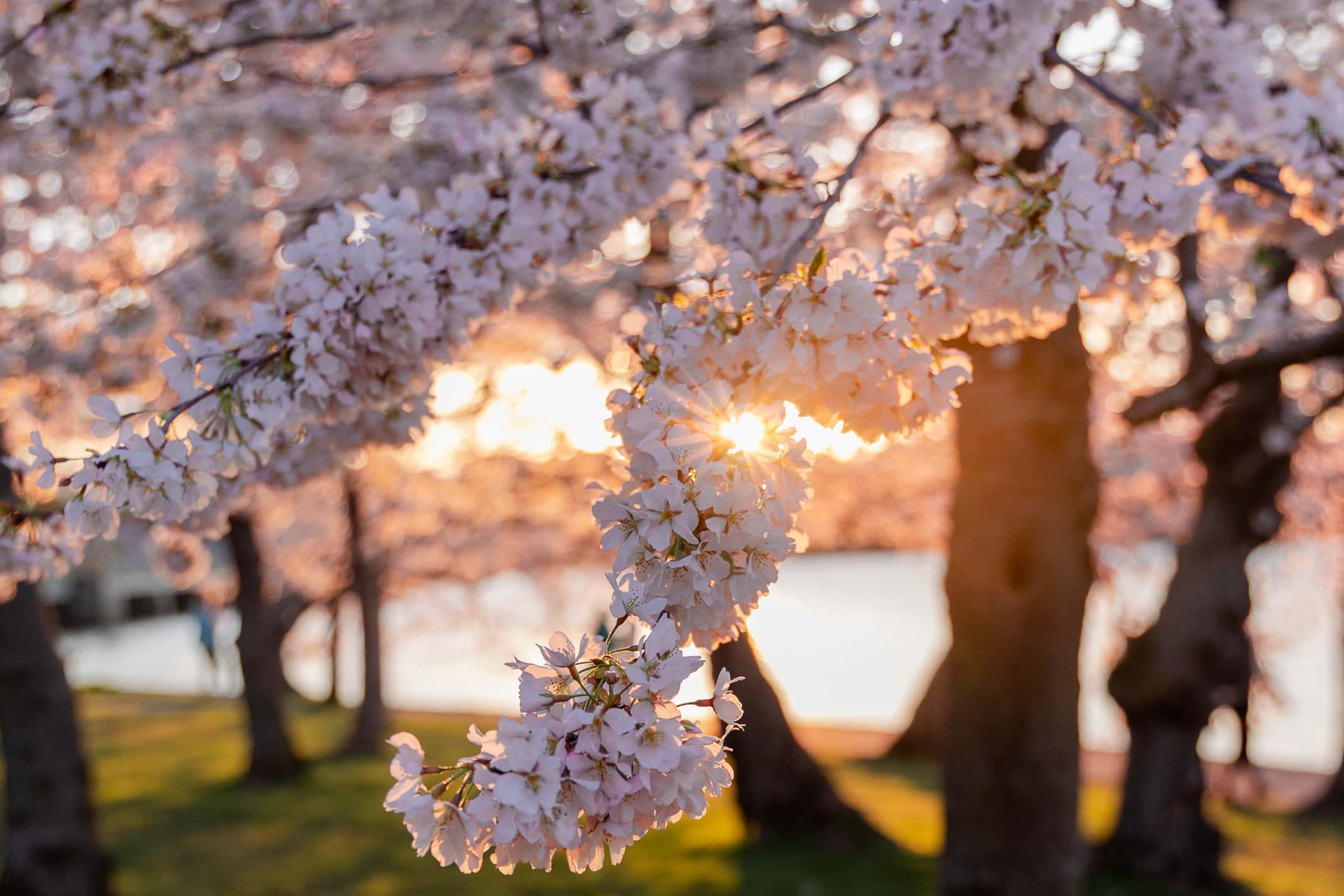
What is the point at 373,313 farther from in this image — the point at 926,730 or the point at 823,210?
the point at 926,730

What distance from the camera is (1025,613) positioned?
17.3ft

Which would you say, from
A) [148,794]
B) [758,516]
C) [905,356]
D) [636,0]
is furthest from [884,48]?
[148,794]

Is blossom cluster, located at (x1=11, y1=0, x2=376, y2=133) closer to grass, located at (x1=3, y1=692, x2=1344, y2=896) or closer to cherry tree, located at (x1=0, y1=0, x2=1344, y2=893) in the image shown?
cherry tree, located at (x1=0, y1=0, x2=1344, y2=893)

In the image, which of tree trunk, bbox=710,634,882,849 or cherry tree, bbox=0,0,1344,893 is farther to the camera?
tree trunk, bbox=710,634,882,849

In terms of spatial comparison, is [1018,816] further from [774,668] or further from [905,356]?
[774,668]

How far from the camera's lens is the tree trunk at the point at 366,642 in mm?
13203

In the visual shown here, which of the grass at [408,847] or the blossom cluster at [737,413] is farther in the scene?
the grass at [408,847]

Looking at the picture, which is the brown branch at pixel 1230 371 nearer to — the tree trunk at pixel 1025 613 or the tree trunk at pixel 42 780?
the tree trunk at pixel 1025 613

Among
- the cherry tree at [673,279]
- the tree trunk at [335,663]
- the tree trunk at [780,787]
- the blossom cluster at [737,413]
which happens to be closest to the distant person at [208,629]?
the tree trunk at [335,663]

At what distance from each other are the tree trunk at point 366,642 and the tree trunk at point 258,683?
1776mm

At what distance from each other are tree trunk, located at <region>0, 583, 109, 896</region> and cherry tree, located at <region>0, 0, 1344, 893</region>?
145 inches

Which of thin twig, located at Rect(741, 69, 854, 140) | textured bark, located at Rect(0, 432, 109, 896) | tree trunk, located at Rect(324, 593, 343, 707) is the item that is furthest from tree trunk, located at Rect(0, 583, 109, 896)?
tree trunk, located at Rect(324, 593, 343, 707)

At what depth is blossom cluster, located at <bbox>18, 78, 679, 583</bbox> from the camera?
2.23m

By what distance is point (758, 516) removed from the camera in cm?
169
